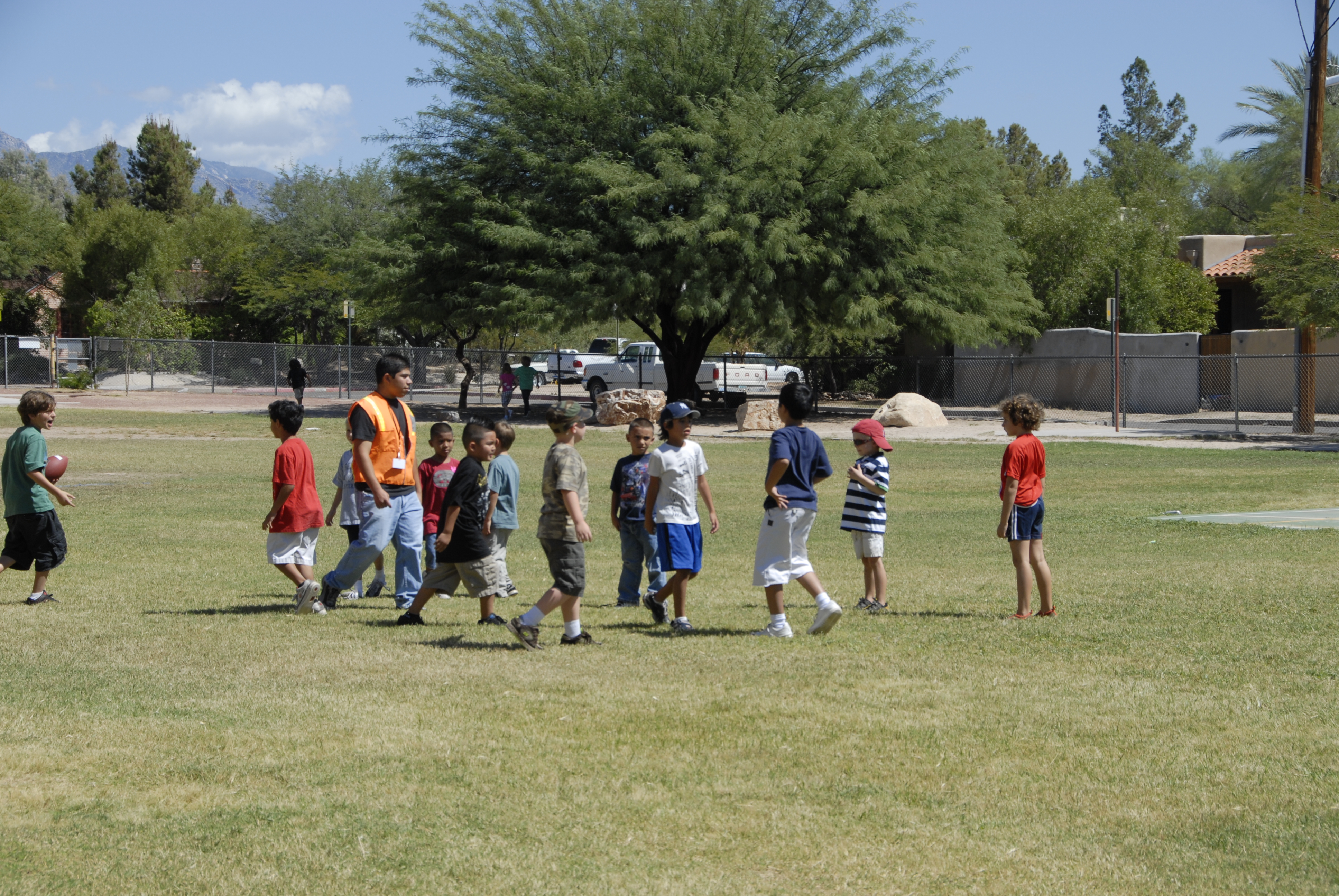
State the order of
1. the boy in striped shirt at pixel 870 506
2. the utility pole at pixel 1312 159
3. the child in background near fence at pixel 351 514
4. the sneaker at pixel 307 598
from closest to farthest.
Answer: the sneaker at pixel 307 598 → the child in background near fence at pixel 351 514 → the boy in striped shirt at pixel 870 506 → the utility pole at pixel 1312 159

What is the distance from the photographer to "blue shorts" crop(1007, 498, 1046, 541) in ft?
28.1

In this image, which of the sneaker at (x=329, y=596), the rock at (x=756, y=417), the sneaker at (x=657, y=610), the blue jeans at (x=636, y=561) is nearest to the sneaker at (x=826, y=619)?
the sneaker at (x=657, y=610)

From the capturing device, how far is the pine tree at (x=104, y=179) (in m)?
96.6

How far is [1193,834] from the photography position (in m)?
4.43

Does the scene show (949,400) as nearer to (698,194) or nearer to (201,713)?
(698,194)

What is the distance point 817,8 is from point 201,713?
34.1 metres

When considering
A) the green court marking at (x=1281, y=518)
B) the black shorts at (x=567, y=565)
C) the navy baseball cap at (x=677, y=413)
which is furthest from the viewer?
the green court marking at (x=1281, y=518)

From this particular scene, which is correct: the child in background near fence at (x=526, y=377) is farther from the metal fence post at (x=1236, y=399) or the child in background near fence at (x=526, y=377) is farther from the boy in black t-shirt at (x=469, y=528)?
the boy in black t-shirt at (x=469, y=528)

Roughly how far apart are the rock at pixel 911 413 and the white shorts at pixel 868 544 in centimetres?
2148

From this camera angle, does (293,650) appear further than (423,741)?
Yes

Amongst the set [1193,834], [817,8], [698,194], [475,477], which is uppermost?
[817,8]

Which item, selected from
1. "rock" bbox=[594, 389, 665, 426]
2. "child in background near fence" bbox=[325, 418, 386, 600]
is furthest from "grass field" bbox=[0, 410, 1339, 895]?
"rock" bbox=[594, 389, 665, 426]

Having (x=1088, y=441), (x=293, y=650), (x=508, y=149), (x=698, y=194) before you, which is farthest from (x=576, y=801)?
(x=508, y=149)

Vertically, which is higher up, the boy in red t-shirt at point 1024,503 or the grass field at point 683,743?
the boy in red t-shirt at point 1024,503
